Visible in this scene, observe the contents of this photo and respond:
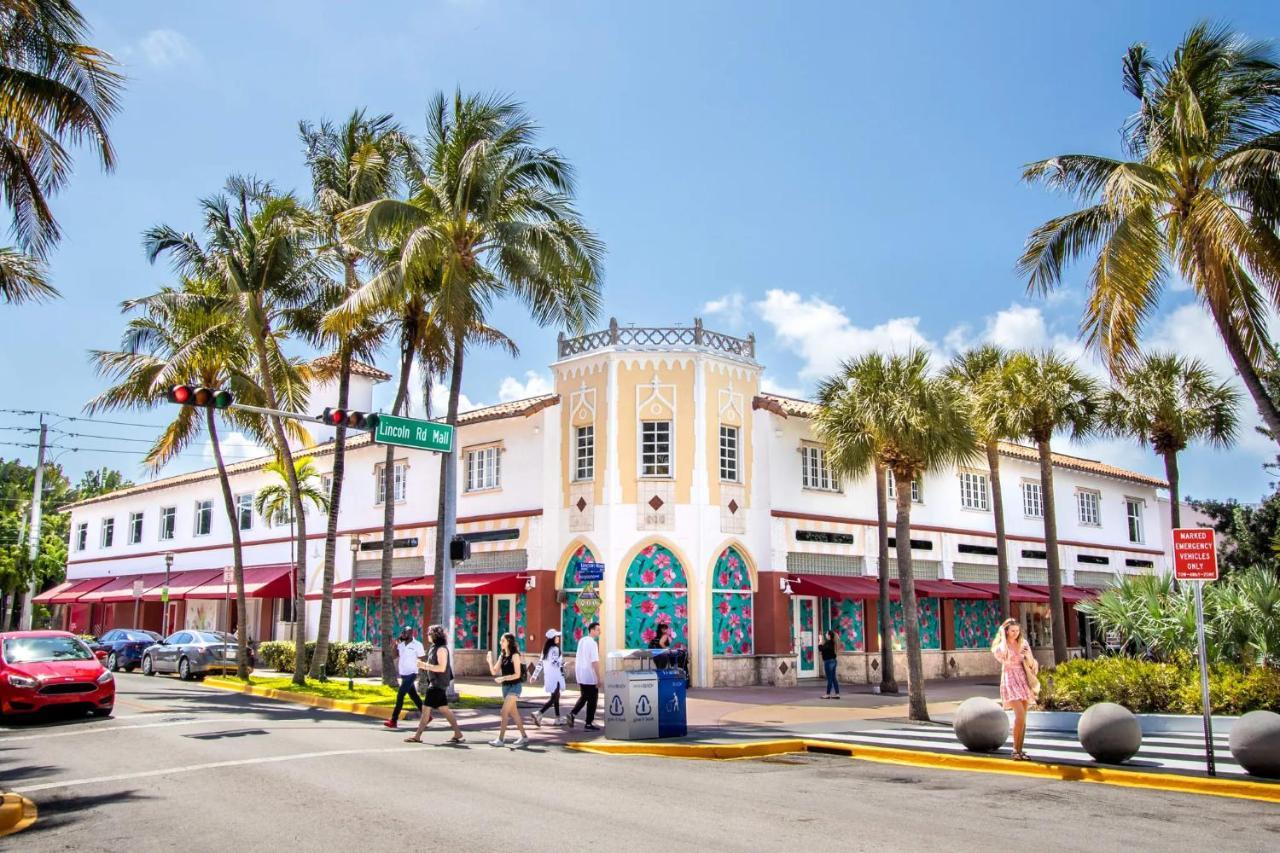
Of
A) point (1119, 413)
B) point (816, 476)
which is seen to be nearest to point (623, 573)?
point (816, 476)

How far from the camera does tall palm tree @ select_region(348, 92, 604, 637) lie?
20234 millimetres

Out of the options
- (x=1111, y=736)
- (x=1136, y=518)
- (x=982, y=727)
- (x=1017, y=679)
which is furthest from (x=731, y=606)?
(x=1136, y=518)

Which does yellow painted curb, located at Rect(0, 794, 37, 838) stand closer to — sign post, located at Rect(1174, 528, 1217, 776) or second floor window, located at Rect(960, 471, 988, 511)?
sign post, located at Rect(1174, 528, 1217, 776)

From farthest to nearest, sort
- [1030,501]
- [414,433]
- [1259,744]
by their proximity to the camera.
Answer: [1030,501] → [414,433] → [1259,744]

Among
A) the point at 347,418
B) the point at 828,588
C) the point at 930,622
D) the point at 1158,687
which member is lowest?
the point at 1158,687

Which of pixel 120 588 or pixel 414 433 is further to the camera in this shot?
pixel 120 588

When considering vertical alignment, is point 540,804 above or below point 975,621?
below

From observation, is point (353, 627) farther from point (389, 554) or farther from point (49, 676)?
point (49, 676)

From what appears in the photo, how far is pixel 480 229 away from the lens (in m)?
21.4

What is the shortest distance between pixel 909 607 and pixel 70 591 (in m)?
43.9

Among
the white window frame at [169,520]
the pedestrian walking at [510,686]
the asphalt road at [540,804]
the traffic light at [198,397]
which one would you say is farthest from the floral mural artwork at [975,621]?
the white window frame at [169,520]

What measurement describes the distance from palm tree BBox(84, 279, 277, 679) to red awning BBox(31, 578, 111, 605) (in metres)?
23.2

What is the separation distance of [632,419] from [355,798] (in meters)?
17.5

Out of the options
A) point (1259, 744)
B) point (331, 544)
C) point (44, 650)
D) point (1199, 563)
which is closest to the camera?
point (1259, 744)
